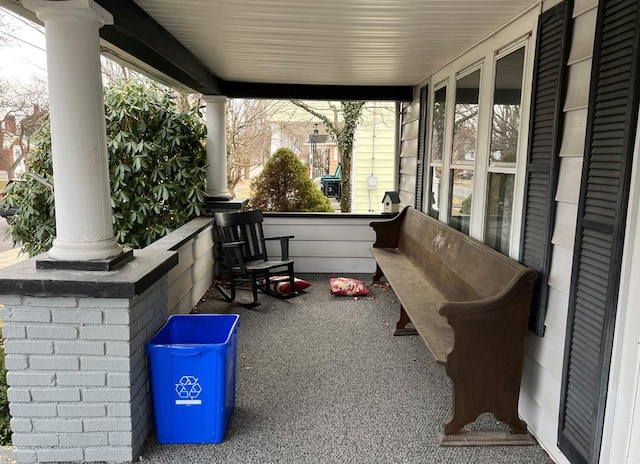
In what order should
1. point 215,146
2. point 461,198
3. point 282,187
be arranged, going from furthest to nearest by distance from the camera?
point 282,187, point 215,146, point 461,198

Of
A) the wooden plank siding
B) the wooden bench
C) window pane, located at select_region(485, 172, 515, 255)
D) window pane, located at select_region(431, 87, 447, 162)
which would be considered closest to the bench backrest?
the wooden bench

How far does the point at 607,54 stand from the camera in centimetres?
184

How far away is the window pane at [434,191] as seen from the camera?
4492 mm

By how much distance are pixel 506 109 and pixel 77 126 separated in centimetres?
240

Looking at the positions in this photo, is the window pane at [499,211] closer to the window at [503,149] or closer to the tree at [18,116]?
the window at [503,149]

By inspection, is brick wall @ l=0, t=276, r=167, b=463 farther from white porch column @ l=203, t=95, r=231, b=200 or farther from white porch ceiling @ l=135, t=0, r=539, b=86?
white porch column @ l=203, t=95, r=231, b=200

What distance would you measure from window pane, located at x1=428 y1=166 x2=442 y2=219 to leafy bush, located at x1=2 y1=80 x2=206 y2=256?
235cm

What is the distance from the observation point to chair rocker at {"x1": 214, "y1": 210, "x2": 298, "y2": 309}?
444 centimetres

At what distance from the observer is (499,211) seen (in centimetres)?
303

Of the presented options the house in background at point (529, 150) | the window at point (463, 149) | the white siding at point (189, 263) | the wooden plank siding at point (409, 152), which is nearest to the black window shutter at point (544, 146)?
the house in background at point (529, 150)

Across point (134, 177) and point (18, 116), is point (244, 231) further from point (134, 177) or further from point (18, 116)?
point (18, 116)

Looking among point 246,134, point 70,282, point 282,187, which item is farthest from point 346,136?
point 70,282

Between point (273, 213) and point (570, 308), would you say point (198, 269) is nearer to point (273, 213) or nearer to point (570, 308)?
point (273, 213)

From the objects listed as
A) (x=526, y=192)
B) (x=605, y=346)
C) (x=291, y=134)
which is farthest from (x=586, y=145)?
(x=291, y=134)
